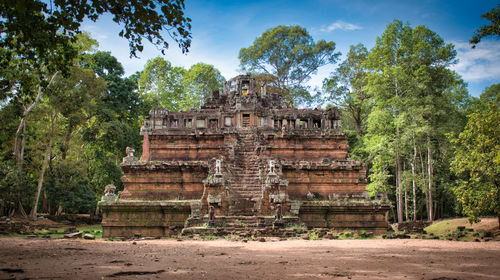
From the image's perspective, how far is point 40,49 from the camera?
7758mm

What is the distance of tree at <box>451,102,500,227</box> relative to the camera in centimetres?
1475

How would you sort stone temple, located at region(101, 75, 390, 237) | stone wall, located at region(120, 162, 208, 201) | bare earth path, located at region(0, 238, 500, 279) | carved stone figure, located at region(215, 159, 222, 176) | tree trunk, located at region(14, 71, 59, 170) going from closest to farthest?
bare earth path, located at region(0, 238, 500, 279) → stone temple, located at region(101, 75, 390, 237) → carved stone figure, located at region(215, 159, 222, 176) → stone wall, located at region(120, 162, 208, 201) → tree trunk, located at region(14, 71, 59, 170)

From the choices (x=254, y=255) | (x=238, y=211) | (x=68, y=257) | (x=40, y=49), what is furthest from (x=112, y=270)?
(x=238, y=211)

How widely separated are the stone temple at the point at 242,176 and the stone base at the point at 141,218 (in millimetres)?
43

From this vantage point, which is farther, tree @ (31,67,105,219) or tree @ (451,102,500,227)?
tree @ (31,67,105,219)

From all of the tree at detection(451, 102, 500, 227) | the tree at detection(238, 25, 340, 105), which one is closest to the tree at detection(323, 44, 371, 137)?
the tree at detection(238, 25, 340, 105)

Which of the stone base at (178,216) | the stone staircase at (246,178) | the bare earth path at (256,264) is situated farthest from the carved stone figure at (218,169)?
the bare earth path at (256,264)

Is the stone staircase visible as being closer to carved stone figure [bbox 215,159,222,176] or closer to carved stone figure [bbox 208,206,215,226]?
carved stone figure [bbox 215,159,222,176]

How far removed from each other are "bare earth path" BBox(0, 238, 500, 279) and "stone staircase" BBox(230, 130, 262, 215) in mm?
6445

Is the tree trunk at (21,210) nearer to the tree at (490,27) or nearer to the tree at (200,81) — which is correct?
the tree at (200,81)

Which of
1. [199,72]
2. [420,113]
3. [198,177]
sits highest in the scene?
[199,72]

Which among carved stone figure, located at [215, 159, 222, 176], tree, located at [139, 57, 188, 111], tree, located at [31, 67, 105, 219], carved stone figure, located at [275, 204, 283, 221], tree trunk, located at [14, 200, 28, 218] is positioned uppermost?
tree, located at [139, 57, 188, 111]

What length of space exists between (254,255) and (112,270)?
10.9 feet

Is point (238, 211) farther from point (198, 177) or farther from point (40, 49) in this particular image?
point (40, 49)
